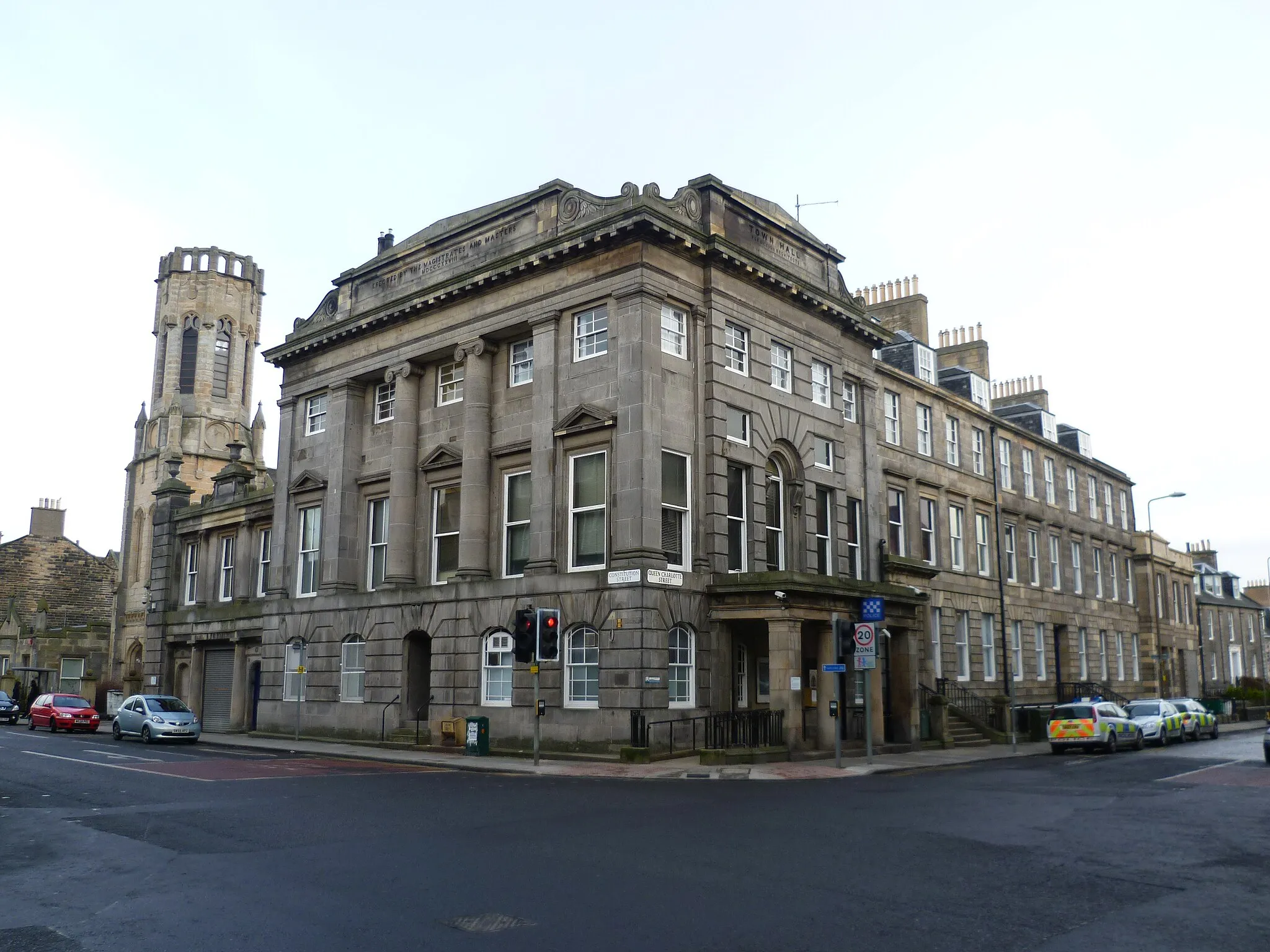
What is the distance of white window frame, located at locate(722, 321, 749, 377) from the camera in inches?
1162

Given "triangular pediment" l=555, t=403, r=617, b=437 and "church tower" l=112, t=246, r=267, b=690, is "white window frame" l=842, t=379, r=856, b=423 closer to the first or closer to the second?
"triangular pediment" l=555, t=403, r=617, b=437

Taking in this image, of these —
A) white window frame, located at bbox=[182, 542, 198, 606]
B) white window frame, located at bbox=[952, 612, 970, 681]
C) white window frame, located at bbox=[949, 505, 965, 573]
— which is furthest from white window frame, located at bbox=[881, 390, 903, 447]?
white window frame, located at bbox=[182, 542, 198, 606]

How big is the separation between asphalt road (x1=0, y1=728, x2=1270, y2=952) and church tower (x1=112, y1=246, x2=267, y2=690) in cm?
4967

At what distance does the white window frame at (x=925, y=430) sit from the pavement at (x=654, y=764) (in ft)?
39.4

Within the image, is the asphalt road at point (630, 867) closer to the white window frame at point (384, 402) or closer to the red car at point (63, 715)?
the white window frame at point (384, 402)

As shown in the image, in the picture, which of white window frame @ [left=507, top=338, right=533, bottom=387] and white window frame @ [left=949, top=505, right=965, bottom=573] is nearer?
white window frame @ [left=507, top=338, right=533, bottom=387]

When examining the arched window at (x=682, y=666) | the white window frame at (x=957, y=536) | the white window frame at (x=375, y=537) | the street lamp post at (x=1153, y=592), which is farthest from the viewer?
the street lamp post at (x=1153, y=592)

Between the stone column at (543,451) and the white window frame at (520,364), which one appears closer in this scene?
the stone column at (543,451)

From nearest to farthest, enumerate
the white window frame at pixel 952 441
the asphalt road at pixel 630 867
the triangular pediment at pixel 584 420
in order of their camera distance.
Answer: the asphalt road at pixel 630 867 → the triangular pediment at pixel 584 420 → the white window frame at pixel 952 441

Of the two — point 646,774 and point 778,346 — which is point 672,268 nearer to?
point 778,346

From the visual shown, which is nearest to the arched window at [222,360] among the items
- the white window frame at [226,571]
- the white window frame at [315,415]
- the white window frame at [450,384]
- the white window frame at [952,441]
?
the white window frame at [226,571]

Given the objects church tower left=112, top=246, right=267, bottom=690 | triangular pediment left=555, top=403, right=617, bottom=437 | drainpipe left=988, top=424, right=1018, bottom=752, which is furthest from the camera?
church tower left=112, top=246, right=267, bottom=690

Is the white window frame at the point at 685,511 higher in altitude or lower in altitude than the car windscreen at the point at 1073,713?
higher

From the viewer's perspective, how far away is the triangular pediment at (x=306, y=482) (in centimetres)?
3644
